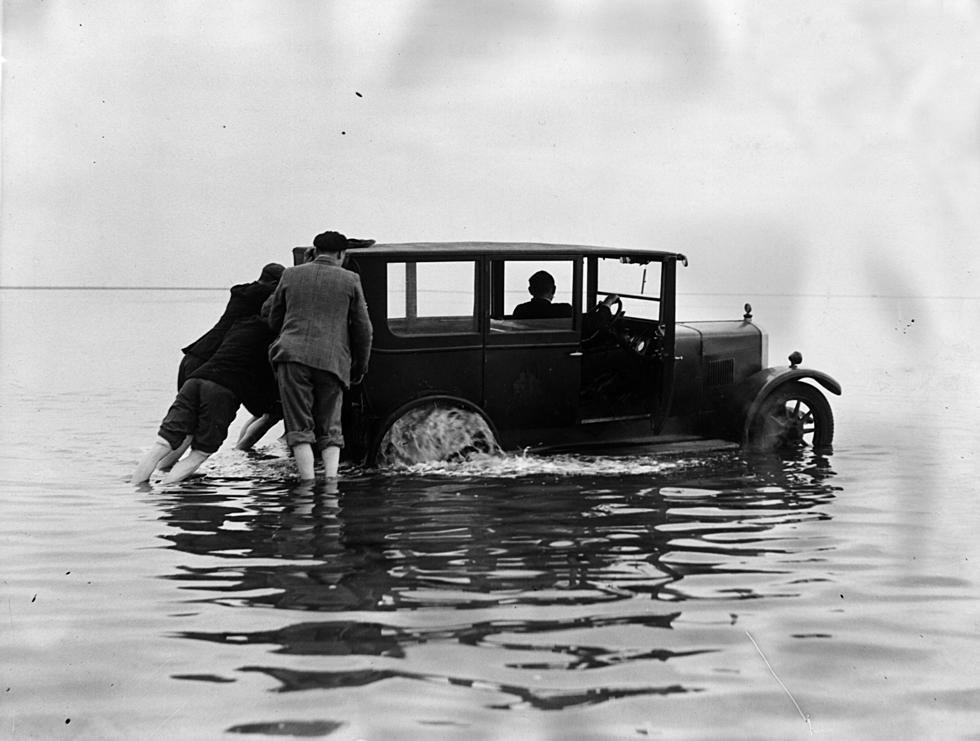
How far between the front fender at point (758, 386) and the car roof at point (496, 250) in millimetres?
1366

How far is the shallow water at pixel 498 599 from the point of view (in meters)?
3.93

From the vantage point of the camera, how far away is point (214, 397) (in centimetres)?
834

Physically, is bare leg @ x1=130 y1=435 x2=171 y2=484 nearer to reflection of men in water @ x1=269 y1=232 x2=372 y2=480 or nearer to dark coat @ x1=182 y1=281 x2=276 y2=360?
dark coat @ x1=182 y1=281 x2=276 y2=360

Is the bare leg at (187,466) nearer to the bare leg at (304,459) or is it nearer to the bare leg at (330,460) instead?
the bare leg at (304,459)

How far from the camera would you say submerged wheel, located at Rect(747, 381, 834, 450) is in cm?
998

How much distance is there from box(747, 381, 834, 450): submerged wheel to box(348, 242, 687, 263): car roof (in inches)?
63.8

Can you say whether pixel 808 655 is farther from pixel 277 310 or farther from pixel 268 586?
pixel 277 310

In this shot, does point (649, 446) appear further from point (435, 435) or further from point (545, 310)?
point (435, 435)

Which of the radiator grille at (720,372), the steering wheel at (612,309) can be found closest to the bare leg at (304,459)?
the steering wheel at (612,309)

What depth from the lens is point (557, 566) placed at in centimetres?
598

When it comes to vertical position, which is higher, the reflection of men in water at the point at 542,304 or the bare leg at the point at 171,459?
the reflection of men in water at the point at 542,304

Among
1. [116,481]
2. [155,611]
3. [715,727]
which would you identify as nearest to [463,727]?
[715,727]

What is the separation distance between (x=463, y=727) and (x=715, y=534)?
3358 millimetres

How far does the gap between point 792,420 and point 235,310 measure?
486 cm
